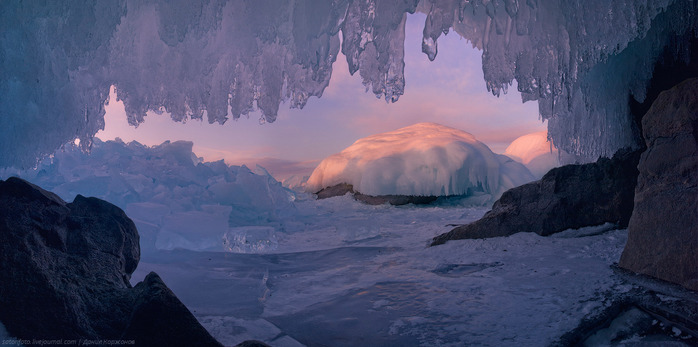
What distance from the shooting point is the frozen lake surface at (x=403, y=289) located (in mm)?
2551

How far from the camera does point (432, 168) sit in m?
15.6

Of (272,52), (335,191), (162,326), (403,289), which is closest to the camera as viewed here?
(162,326)

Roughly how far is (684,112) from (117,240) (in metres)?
4.84

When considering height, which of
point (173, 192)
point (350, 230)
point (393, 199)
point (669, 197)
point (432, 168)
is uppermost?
point (432, 168)

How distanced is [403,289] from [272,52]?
348cm

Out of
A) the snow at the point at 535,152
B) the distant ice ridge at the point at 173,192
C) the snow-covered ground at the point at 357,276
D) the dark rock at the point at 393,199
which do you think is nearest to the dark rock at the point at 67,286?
the snow-covered ground at the point at 357,276

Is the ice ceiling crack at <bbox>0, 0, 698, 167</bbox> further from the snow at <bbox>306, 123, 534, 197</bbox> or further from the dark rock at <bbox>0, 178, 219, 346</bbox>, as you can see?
the snow at <bbox>306, 123, 534, 197</bbox>

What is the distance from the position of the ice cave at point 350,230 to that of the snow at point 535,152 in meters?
14.5

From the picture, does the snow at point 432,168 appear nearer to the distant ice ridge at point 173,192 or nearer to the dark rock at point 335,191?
the dark rock at point 335,191

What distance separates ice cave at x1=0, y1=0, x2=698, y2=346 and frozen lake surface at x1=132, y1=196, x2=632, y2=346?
0.03 metres

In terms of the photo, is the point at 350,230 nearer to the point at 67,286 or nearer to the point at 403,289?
the point at 403,289

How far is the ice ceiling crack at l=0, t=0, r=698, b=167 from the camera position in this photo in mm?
3871

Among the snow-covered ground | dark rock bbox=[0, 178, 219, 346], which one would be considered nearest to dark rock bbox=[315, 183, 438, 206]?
the snow-covered ground

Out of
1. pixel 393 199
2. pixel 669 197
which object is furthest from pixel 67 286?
pixel 393 199
